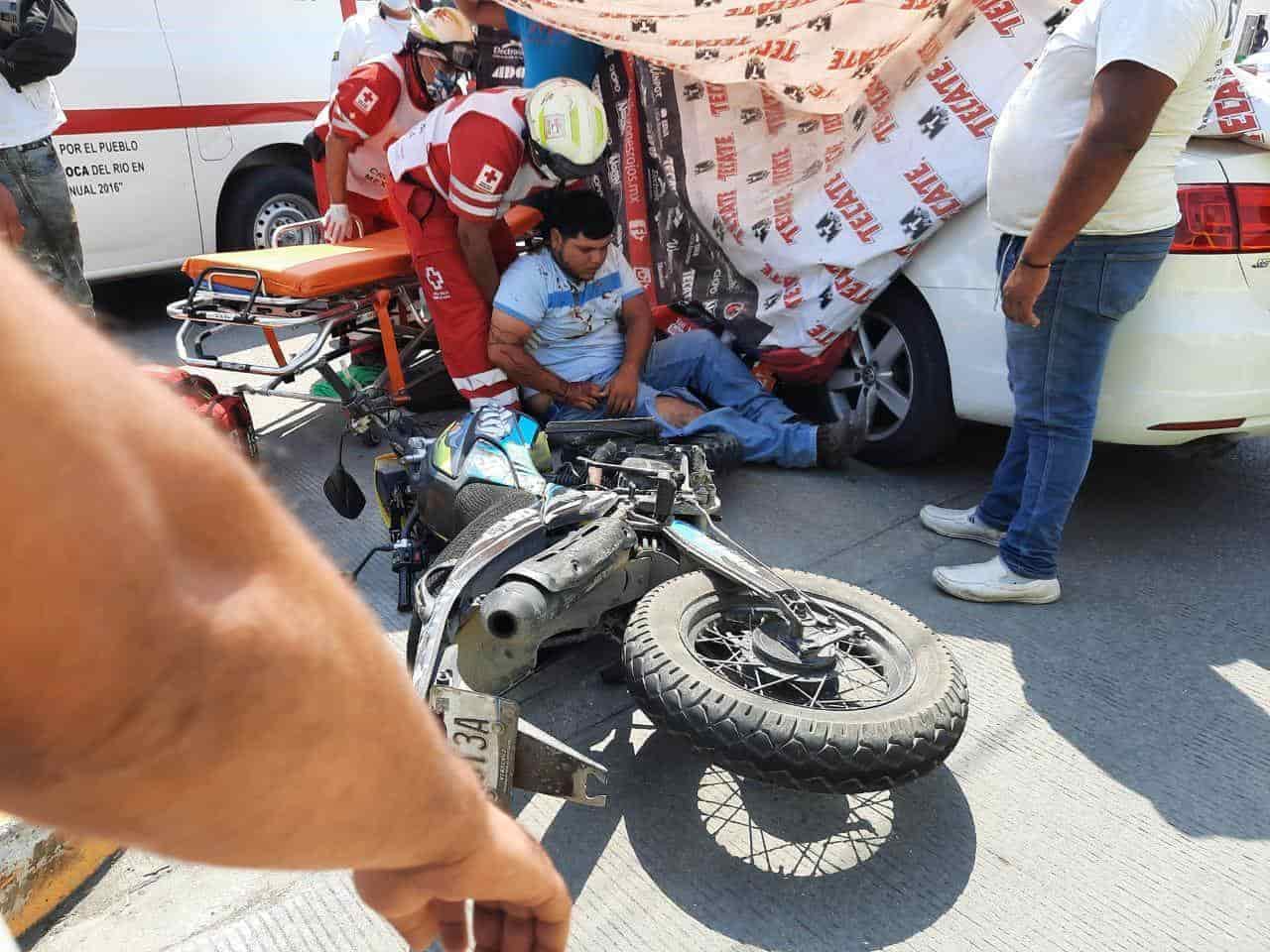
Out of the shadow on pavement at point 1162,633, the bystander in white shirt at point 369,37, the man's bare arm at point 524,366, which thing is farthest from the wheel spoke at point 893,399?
the bystander in white shirt at point 369,37

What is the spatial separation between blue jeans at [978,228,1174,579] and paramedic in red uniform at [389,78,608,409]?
1.76 metres

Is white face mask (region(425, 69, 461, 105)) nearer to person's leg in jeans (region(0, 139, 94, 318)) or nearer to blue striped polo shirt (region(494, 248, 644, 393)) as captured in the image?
blue striped polo shirt (region(494, 248, 644, 393))

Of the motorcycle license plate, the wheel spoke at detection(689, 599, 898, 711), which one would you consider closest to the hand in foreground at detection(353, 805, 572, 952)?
the motorcycle license plate

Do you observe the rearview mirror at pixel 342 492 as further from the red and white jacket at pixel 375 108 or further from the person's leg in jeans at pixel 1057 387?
the red and white jacket at pixel 375 108

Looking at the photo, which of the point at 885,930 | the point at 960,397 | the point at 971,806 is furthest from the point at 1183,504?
the point at 885,930

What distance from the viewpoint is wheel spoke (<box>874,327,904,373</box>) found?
3861mm

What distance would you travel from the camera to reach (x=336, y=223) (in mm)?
4945

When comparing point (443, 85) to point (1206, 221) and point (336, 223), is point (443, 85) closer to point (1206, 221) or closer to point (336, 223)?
point (336, 223)

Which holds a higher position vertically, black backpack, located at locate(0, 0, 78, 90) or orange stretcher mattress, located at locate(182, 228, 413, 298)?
black backpack, located at locate(0, 0, 78, 90)

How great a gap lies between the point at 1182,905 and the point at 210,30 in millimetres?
6513

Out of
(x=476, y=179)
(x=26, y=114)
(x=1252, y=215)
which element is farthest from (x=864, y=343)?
(x=26, y=114)

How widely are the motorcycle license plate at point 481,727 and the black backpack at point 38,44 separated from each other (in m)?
3.32

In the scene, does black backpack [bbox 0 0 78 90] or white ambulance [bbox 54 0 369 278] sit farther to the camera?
white ambulance [bbox 54 0 369 278]

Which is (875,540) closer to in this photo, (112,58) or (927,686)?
(927,686)
